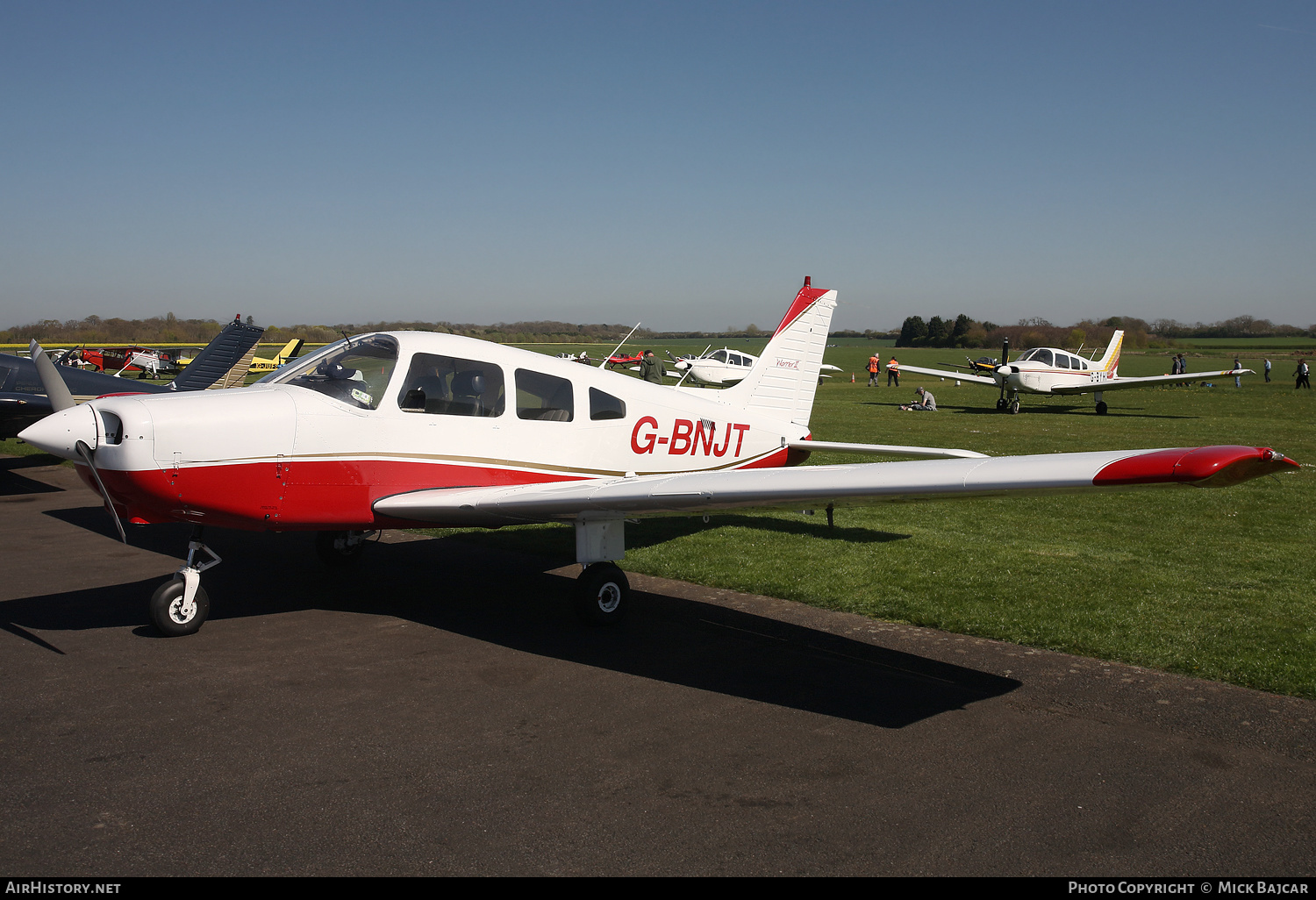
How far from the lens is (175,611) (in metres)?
5.85

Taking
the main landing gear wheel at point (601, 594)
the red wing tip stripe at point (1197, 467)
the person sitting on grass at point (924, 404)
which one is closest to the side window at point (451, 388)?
the main landing gear wheel at point (601, 594)

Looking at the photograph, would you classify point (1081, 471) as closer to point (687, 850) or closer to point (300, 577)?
point (687, 850)

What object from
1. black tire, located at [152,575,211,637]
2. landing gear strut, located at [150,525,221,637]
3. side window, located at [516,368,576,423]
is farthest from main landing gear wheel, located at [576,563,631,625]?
black tire, located at [152,575,211,637]

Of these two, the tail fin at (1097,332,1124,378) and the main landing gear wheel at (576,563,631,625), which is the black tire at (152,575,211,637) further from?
the tail fin at (1097,332,1124,378)

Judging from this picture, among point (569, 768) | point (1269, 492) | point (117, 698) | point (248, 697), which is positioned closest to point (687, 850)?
point (569, 768)

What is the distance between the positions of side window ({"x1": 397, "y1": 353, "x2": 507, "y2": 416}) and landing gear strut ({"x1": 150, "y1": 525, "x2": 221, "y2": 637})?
67.6 inches

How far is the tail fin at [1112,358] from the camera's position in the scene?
30828 mm

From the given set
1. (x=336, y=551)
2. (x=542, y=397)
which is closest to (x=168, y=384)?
(x=336, y=551)

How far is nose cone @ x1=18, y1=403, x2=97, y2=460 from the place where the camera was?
17.0 ft

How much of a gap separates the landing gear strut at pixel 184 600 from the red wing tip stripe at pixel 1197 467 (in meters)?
5.46

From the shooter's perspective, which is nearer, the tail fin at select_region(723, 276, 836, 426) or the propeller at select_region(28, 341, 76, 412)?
the propeller at select_region(28, 341, 76, 412)

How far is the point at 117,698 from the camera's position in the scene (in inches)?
187

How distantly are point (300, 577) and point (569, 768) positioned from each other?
4.72m
